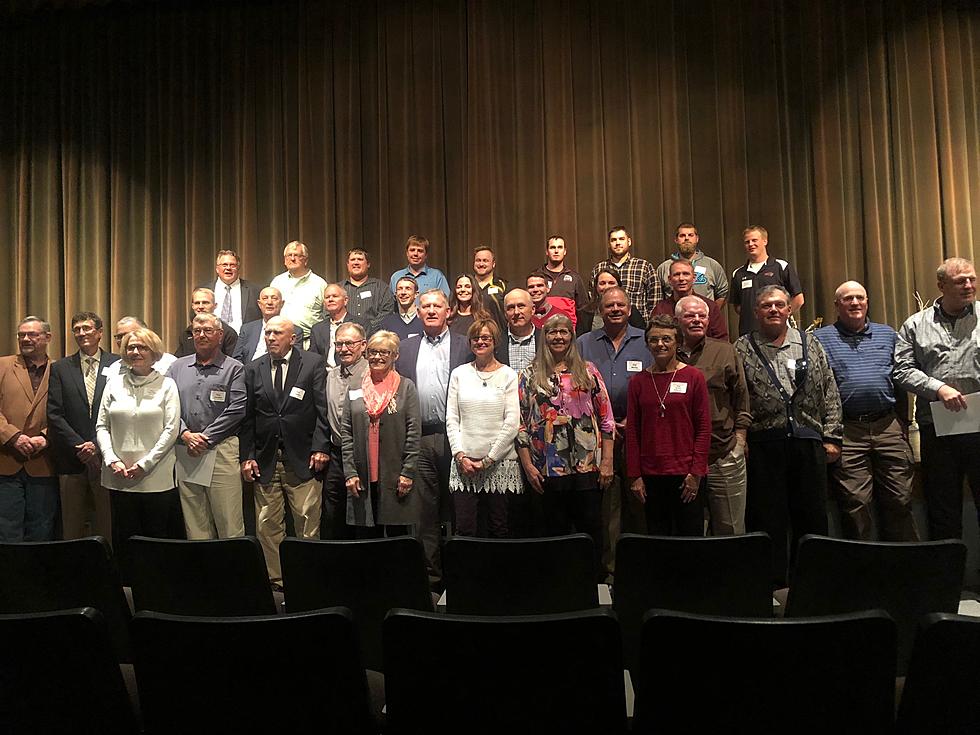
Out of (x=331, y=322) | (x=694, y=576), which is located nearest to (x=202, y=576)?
(x=694, y=576)

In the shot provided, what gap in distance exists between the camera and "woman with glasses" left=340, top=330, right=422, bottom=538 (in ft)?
13.6

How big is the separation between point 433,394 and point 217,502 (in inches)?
54.1

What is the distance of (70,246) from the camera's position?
794 centimetres

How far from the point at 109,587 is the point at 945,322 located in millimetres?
4107

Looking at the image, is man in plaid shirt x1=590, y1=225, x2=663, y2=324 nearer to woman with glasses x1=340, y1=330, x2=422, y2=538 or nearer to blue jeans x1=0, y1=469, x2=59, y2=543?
woman with glasses x1=340, y1=330, x2=422, y2=538

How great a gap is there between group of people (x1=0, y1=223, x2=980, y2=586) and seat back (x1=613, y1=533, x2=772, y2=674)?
1617 millimetres

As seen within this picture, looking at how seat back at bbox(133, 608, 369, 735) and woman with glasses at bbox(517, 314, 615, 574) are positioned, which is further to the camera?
woman with glasses at bbox(517, 314, 615, 574)

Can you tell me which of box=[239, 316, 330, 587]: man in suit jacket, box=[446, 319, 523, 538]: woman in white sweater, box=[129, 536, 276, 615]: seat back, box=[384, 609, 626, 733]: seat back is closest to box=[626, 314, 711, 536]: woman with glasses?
box=[446, 319, 523, 538]: woman in white sweater

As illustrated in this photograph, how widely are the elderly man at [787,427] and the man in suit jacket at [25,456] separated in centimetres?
414

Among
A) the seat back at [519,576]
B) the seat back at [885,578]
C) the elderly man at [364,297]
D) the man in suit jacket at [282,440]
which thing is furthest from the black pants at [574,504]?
the elderly man at [364,297]

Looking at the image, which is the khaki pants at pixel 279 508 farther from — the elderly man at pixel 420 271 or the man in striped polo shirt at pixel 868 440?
the man in striped polo shirt at pixel 868 440

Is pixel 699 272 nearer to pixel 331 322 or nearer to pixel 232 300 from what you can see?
Answer: pixel 331 322

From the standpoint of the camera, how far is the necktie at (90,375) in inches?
187

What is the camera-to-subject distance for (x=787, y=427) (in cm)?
410
